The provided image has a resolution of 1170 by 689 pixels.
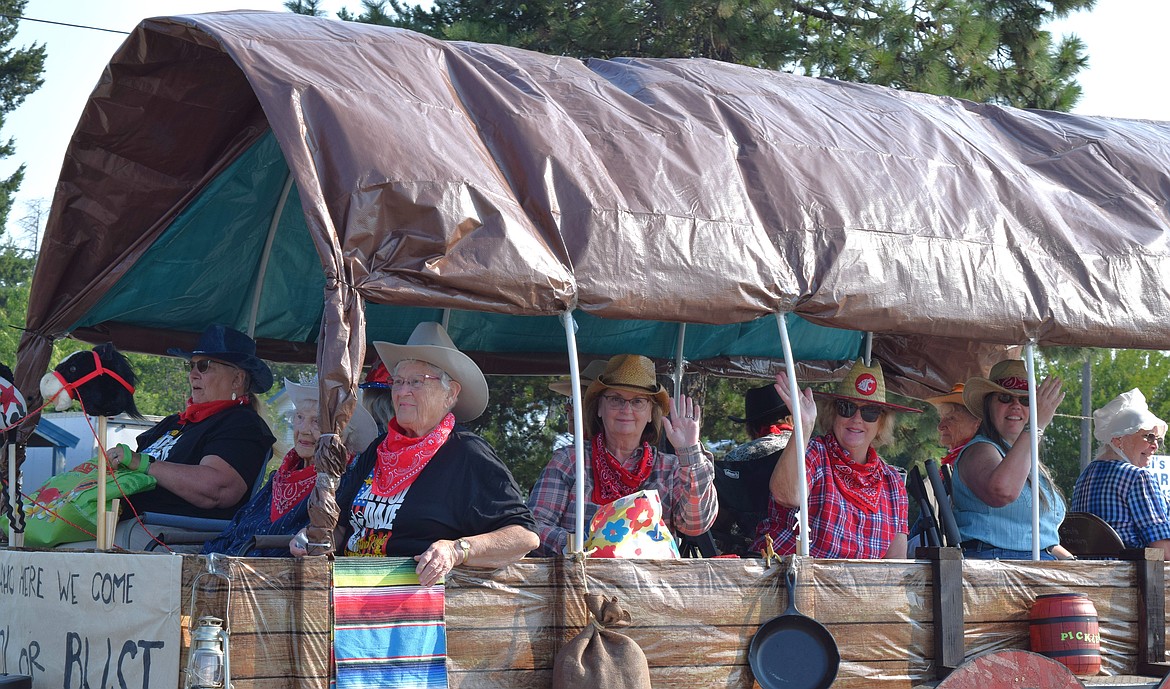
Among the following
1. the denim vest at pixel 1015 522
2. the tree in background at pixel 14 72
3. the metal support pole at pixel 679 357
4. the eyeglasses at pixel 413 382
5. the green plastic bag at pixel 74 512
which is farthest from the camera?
the tree in background at pixel 14 72

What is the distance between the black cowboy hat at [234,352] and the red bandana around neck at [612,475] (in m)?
1.67

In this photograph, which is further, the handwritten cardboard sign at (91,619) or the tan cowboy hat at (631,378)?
the tan cowboy hat at (631,378)

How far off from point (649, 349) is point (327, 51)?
4004mm

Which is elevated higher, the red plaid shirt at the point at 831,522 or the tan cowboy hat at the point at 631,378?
the tan cowboy hat at the point at 631,378

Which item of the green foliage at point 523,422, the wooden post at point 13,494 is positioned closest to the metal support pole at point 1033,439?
the wooden post at point 13,494

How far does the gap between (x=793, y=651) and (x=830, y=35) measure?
793 centimetres

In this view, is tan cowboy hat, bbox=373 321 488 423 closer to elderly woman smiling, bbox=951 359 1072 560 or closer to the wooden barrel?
elderly woman smiling, bbox=951 359 1072 560

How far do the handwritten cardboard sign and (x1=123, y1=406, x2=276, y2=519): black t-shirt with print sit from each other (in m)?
0.77

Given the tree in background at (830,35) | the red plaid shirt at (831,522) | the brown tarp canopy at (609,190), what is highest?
the tree in background at (830,35)

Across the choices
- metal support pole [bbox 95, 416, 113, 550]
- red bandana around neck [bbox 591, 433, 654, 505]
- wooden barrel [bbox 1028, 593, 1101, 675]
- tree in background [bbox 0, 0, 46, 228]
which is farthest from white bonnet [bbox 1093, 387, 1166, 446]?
tree in background [bbox 0, 0, 46, 228]

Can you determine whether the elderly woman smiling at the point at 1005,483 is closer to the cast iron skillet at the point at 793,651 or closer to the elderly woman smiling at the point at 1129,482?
the elderly woman smiling at the point at 1129,482

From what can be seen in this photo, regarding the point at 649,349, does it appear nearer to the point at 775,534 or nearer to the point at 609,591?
the point at 775,534

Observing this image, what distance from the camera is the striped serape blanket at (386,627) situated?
400 cm

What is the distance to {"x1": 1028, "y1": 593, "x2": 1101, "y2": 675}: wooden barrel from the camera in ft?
17.0
